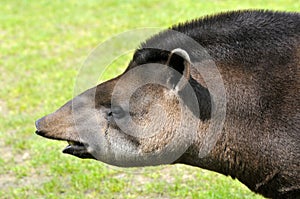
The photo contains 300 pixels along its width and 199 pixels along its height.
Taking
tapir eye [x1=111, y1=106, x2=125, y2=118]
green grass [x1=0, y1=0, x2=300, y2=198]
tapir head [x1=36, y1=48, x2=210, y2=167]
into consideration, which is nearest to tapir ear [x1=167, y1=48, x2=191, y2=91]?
tapir head [x1=36, y1=48, x2=210, y2=167]

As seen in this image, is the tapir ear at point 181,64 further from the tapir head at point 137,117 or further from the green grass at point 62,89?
the green grass at point 62,89

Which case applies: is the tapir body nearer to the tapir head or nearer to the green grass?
the tapir head

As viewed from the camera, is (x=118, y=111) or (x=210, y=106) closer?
(x=210, y=106)

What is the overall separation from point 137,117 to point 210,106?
65 centimetres

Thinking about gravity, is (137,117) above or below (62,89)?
above

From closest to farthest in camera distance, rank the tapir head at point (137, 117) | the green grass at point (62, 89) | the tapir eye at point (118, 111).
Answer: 1. the tapir head at point (137, 117)
2. the tapir eye at point (118, 111)
3. the green grass at point (62, 89)

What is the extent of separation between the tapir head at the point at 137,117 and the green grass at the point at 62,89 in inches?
47.3

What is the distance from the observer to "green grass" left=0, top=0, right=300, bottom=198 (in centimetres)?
782

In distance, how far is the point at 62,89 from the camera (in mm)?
11180

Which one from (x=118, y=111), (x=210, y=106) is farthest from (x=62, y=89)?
(x=210, y=106)

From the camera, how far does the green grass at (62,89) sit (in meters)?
7.82

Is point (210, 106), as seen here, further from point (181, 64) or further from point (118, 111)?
point (118, 111)

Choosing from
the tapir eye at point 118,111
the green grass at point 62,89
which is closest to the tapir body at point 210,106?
the tapir eye at point 118,111

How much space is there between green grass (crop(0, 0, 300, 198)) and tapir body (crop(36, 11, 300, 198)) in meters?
0.95
